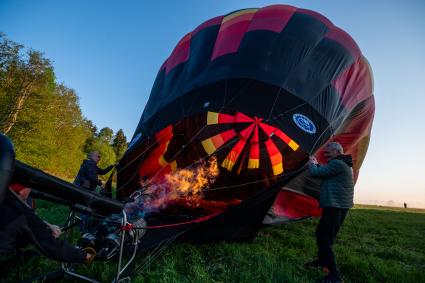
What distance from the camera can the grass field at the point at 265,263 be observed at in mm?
2891

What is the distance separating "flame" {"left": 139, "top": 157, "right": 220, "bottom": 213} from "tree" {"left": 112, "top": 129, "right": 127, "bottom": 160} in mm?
45674

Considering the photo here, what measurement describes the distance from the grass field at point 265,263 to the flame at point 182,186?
5.36 feet

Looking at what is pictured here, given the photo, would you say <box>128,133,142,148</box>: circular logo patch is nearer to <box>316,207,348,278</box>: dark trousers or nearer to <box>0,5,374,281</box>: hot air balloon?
<box>0,5,374,281</box>: hot air balloon

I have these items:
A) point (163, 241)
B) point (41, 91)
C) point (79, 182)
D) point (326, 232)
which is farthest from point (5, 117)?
point (326, 232)

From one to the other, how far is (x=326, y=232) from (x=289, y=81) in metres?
2.42

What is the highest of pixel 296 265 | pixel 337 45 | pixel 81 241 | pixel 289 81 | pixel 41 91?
pixel 41 91

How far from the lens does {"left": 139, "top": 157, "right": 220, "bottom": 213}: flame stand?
5648 mm

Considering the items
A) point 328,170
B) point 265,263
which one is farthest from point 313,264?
point 328,170

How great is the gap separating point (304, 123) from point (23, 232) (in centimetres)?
386

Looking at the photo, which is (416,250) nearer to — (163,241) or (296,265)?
(296,265)

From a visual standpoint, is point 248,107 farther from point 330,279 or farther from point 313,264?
point 330,279

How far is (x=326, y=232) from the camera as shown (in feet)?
11.0

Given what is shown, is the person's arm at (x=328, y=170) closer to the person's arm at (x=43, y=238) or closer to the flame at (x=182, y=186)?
the person's arm at (x=43, y=238)

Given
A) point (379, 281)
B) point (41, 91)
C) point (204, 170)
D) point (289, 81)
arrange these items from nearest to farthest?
point (379, 281), point (289, 81), point (204, 170), point (41, 91)
